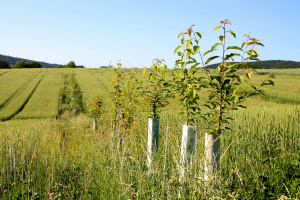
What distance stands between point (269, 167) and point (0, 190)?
382cm

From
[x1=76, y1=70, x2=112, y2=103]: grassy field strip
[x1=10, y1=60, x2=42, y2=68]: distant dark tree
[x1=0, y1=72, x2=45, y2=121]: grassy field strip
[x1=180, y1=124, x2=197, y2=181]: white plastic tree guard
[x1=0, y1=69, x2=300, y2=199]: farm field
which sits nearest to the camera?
[x1=0, y1=69, x2=300, y2=199]: farm field

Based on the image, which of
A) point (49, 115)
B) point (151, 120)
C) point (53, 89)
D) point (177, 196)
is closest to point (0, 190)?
point (151, 120)

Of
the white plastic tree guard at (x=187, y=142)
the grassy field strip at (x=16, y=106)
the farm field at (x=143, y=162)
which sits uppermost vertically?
the white plastic tree guard at (x=187, y=142)

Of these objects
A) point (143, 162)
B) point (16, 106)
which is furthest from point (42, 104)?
point (143, 162)

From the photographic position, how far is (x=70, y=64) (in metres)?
91.1

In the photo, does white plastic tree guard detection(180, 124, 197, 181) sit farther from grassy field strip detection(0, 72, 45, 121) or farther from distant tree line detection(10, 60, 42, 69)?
distant tree line detection(10, 60, 42, 69)

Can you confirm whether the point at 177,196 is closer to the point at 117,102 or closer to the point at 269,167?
the point at 269,167

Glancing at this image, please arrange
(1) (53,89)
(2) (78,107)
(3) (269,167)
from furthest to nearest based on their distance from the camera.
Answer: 1. (1) (53,89)
2. (2) (78,107)
3. (3) (269,167)

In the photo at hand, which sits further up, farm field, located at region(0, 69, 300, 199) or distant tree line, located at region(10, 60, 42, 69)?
distant tree line, located at region(10, 60, 42, 69)

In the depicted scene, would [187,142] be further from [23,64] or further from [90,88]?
[23,64]

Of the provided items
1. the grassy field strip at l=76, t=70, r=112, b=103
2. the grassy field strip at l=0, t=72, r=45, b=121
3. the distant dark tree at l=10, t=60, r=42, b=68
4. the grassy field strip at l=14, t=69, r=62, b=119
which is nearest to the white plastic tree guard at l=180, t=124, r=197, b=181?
the grassy field strip at l=76, t=70, r=112, b=103

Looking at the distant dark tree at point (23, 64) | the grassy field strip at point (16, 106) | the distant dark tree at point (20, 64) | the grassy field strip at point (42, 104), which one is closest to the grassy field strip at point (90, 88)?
the grassy field strip at point (42, 104)

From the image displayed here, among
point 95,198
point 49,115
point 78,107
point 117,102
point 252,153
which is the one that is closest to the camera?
point 95,198

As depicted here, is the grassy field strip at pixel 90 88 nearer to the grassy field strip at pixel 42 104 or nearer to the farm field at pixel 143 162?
the grassy field strip at pixel 42 104
